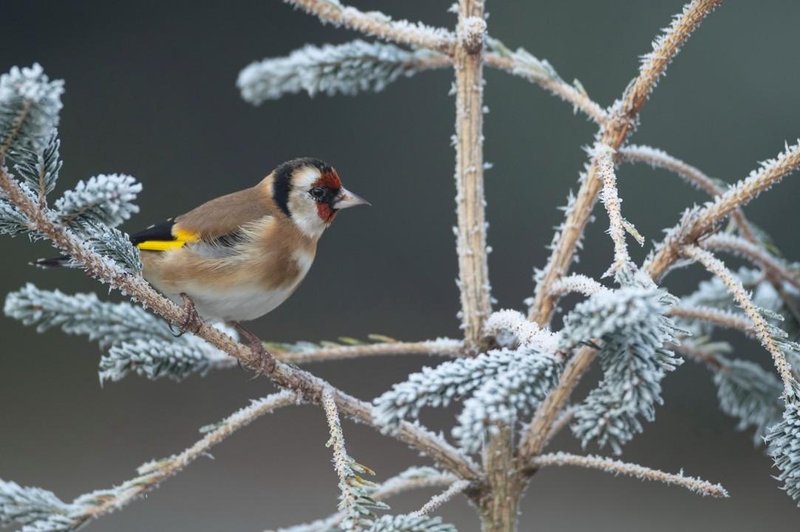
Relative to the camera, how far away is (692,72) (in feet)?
10.3

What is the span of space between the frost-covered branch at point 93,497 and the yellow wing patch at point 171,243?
446mm

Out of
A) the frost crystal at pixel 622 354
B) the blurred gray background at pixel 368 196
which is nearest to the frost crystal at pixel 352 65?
the frost crystal at pixel 622 354

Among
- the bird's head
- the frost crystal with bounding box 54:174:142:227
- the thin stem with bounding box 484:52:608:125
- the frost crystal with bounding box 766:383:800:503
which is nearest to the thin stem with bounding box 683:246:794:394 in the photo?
the frost crystal with bounding box 766:383:800:503

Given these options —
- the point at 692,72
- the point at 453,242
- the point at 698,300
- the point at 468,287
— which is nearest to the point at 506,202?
the point at 453,242

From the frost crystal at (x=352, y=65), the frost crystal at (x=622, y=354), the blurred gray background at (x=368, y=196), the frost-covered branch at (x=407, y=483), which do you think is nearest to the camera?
the frost crystal at (x=622, y=354)

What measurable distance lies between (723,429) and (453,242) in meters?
1.13

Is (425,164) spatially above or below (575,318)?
above

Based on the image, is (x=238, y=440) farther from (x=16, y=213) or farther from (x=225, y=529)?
(x=16, y=213)

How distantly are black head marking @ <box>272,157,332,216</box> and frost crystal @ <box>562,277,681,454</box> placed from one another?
2.89 feet

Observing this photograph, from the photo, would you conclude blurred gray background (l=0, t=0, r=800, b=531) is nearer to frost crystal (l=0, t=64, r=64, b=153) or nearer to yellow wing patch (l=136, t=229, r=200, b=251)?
yellow wing patch (l=136, t=229, r=200, b=251)

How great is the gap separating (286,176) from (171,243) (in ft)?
0.84

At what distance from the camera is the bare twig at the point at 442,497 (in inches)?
33.4

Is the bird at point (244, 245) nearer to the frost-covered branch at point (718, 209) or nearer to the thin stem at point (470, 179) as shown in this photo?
the thin stem at point (470, 179)

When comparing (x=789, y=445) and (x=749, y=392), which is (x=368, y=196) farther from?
(x=789, y=445)
